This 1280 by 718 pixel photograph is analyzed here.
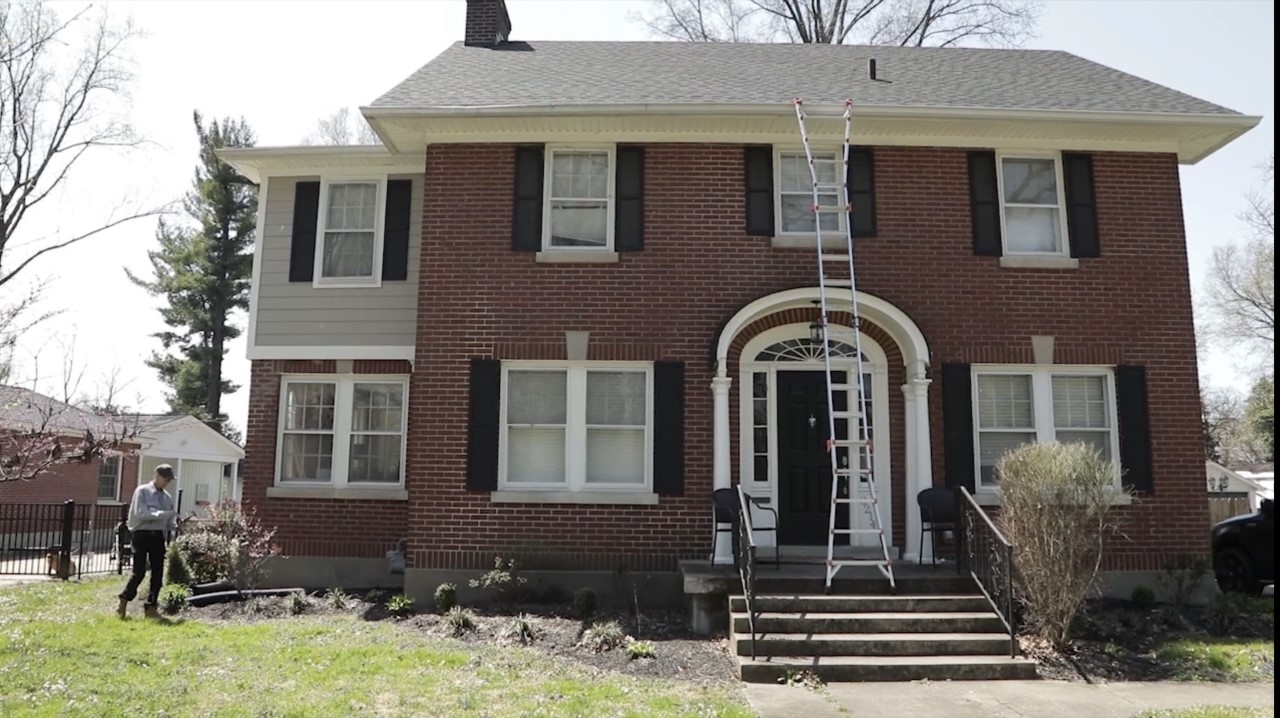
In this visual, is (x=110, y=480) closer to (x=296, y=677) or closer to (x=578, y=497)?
(x=578, y=497)

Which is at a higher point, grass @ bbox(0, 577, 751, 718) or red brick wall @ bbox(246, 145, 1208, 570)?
red brick wall @ bbox(246, 145, 1208, 570)

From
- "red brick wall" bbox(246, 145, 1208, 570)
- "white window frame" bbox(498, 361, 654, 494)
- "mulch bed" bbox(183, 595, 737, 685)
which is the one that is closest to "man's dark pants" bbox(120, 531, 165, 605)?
"mulch bed" bbox(183, 595, 737, 685)

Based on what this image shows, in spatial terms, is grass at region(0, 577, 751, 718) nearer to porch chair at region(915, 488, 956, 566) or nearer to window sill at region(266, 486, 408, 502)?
window sill at region(266, 486, 408, 502)

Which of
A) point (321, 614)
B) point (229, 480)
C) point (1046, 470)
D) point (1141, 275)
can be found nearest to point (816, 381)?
point (1046, 470)

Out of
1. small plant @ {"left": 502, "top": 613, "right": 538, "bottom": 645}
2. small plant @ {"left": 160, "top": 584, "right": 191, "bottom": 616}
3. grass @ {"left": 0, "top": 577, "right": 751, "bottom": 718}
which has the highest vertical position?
small plant @ {"left": 160, "top": 584, "right": 191, "bottom": 616}

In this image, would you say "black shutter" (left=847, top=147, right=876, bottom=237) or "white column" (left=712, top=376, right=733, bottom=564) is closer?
"white column" (left=712, top=376, right=733, bottom=564)

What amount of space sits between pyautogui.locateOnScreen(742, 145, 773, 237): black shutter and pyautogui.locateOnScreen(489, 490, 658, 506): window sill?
337 centimetres

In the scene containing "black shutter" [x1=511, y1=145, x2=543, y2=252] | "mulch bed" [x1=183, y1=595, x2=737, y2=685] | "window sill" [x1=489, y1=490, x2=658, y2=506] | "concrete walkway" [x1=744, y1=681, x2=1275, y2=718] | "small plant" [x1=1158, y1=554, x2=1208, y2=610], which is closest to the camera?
"concrete walkway" [x1=744, y1=681, x2=1275, y2=718]

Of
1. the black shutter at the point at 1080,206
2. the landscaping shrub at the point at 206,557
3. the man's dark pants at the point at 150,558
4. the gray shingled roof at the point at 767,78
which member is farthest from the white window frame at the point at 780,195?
the man's dark pants at the point at 150,558

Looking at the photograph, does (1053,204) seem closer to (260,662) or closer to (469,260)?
(469,260)

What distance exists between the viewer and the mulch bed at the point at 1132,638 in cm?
758

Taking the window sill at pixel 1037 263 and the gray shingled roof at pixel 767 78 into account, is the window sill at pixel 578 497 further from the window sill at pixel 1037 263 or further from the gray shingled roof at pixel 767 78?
the window sill at pixel 1037 263

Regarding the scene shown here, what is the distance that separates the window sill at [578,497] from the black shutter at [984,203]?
195 inches

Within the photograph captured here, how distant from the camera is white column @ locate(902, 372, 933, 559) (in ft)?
33.1
